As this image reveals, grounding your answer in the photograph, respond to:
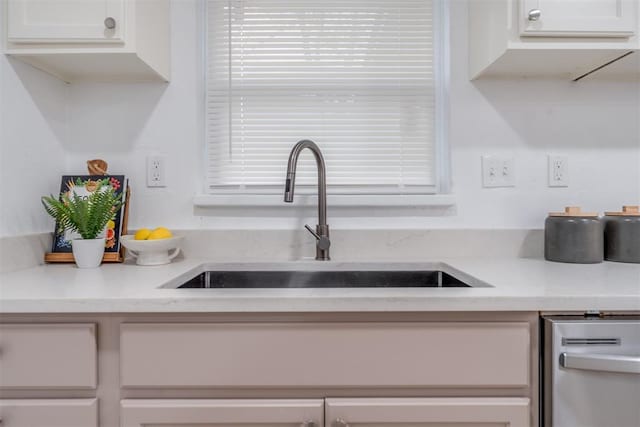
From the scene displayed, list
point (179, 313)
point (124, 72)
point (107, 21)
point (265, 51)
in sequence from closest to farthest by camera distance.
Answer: point (179, 313), point (107, 21), point (124, 72), point (265, 51)

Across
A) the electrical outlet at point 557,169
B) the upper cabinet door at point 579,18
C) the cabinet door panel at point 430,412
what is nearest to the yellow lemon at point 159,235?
the cabinet door panel at point 430,412

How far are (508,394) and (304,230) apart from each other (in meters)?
0.80

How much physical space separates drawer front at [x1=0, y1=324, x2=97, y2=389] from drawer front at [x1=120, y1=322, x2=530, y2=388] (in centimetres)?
8

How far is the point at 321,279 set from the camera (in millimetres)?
1309

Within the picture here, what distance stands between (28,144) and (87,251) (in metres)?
0.38

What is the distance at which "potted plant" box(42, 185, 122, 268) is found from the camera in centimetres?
116

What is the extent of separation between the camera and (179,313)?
31.8 inches

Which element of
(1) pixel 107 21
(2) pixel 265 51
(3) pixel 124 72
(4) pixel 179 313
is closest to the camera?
(4) pixel 179 313

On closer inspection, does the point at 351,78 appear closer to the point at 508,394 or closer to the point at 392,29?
the point at 392,29

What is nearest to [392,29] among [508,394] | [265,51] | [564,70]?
[265,51]

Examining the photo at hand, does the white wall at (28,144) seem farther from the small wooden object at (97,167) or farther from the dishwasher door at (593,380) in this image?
the dishwasher door at (593,380)

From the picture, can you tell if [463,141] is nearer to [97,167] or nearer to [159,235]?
[159,235]

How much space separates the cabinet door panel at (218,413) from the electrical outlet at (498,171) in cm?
99

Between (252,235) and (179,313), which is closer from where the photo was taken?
(179,313)
